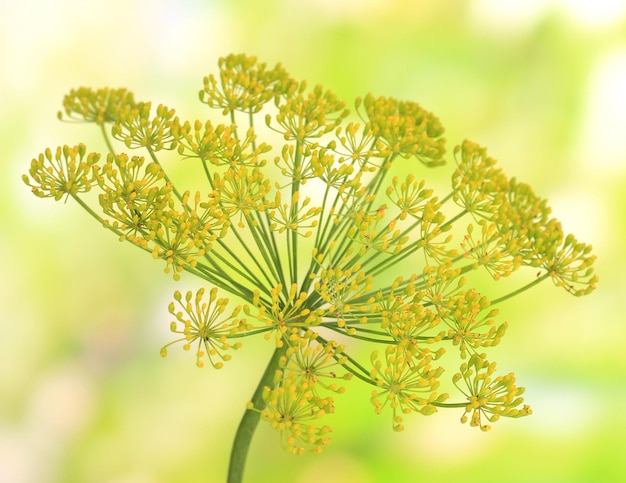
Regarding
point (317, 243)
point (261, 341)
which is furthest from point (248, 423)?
point (261, 341)

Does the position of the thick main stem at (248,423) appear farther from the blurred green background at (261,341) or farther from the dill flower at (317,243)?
the blurred green background at (261,341)

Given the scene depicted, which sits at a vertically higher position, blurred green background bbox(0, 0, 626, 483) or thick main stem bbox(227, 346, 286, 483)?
blurred green background bbox(0, 0, 626, 483)

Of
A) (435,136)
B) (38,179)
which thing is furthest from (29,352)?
(435,136)

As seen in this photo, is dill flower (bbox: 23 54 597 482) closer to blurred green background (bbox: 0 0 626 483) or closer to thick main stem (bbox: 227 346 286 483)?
thick main stem (bbox: 227 346 286 483)

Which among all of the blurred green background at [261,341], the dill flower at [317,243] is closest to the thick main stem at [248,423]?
the dill flower at [317,243]

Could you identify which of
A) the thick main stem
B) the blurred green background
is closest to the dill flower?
the thick main stem

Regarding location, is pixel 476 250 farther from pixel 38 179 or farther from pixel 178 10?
pixel 178 10

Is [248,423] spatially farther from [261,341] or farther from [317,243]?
[261,341]
